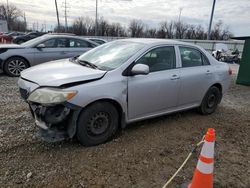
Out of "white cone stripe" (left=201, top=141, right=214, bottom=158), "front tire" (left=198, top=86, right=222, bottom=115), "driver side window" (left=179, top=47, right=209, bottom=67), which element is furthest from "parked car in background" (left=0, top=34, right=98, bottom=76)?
"white cone stripe" (left=201, top=141, right=214, bottom=158)

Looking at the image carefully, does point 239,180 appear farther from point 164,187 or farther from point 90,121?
point 90,121

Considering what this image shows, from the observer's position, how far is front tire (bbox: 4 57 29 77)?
26.4 ft

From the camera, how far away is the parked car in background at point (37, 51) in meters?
8.02

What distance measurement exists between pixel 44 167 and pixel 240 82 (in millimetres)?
8883

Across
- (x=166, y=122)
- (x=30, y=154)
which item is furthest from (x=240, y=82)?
(x=30, y=154)

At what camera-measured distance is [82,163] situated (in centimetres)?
319

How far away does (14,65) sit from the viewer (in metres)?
8.16

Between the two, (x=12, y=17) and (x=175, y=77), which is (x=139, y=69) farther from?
(x=12, y=17)

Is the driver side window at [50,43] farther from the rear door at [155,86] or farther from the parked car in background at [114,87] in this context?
the rear door at [155,86]

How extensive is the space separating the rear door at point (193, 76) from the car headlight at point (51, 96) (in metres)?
2.24

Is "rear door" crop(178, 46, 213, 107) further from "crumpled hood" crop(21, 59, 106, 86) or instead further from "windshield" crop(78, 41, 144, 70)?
"crumpled hood" crop(21, 59, 106, 86)

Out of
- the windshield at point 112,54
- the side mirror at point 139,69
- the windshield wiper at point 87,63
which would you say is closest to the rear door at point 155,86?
the side mirror at point 139,69

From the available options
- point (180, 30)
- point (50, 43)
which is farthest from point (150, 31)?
point (50, 43)

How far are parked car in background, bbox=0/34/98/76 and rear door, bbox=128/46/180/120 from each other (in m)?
5.30
